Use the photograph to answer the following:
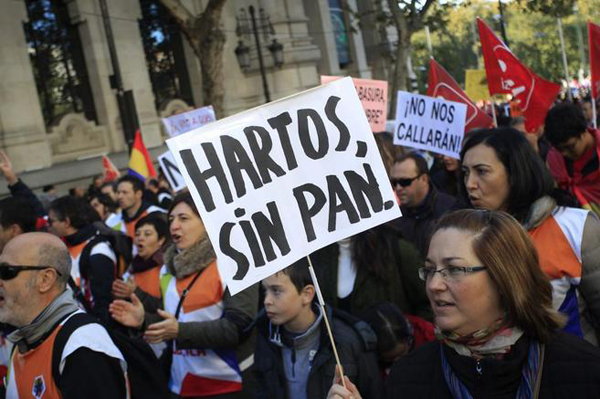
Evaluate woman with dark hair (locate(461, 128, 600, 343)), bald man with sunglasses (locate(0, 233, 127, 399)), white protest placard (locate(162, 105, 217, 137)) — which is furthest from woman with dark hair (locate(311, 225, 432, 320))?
white protest placard (locate(162, 105, 217, 137))

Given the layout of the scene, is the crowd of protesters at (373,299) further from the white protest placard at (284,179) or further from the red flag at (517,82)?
the red flag at (517,82)

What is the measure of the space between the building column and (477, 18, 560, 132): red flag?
12.9 m

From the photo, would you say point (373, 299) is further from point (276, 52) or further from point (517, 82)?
point (276, 52)

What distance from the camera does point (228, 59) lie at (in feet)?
74.5

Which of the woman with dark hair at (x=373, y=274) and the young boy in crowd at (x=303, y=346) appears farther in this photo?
the woman with dark hair at (x=373, y=274)

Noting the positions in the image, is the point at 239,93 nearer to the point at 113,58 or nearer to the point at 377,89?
the point at 113,58

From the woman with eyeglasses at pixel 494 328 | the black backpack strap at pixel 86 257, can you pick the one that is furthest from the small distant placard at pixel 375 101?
the woman with eyeglasses at pixel 494 328

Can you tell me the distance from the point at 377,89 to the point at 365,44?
2468 cm

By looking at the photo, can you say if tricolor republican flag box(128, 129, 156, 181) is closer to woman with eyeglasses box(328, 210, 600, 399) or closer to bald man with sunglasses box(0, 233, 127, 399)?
bald man with sunglasses box(0, 233, 127, 399)

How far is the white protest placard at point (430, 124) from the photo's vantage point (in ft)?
22.3

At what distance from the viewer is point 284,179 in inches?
113

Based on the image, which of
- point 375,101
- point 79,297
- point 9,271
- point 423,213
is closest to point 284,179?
point 9,271

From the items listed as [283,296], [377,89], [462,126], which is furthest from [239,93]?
[283,296]

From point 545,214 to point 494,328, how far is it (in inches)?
44.5
